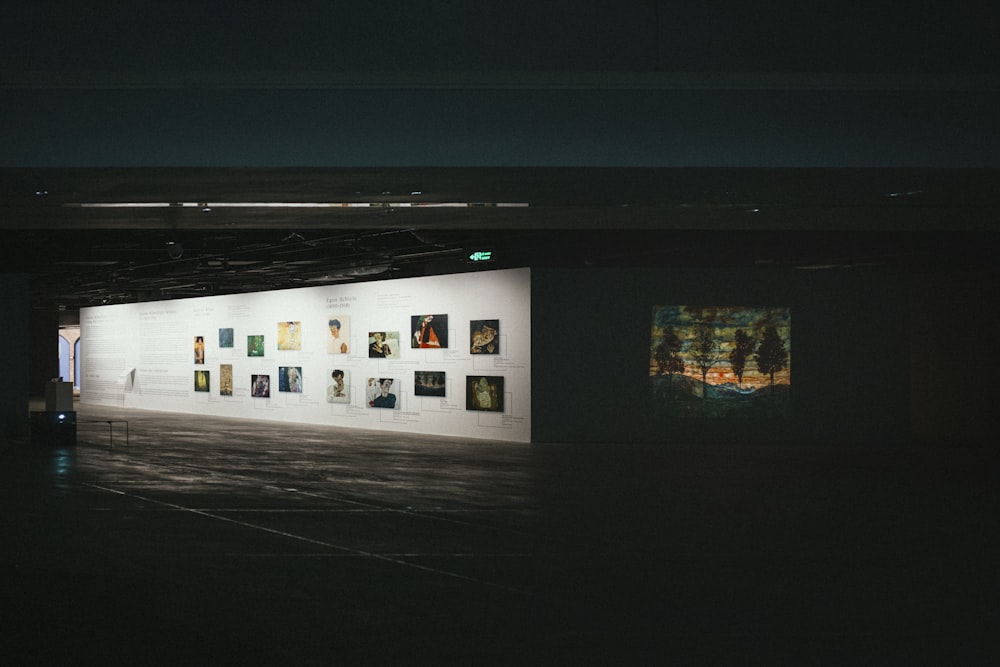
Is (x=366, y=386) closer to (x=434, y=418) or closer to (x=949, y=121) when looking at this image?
(x=434, y=418)

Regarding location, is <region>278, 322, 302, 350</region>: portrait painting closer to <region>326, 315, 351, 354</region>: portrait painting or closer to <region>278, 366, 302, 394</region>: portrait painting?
<region>278, 366, 302, 394</region>: portrait painting

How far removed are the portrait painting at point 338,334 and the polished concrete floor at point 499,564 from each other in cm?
930

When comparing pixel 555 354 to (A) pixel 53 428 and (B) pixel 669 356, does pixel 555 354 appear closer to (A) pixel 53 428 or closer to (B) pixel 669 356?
(B) pixel 669 356

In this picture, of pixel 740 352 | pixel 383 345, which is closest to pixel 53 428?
pixel 383 345

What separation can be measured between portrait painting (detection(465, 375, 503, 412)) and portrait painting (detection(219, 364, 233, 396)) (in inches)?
432

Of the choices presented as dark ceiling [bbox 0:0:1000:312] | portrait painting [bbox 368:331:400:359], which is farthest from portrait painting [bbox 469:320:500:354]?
dark ceiling [bbox 0:0:1000:312]

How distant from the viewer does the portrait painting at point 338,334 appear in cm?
2814

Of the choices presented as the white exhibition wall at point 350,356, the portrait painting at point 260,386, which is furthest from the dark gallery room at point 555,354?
the portrait painting at point 260,386

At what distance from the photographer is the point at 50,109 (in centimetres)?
1094

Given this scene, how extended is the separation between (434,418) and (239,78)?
15886mm

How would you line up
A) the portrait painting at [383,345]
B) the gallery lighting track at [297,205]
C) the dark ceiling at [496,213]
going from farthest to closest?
1. the portrait painting at [383,345]
2. the gallery lighting track at [297,205]
3. the dark ceiling at [496,213]

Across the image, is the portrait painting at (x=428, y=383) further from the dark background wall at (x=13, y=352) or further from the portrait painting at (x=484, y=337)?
the dark background wall at (x=13, y=352)

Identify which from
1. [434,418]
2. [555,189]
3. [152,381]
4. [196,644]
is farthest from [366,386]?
→ [196,644]

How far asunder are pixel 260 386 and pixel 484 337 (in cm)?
1009
